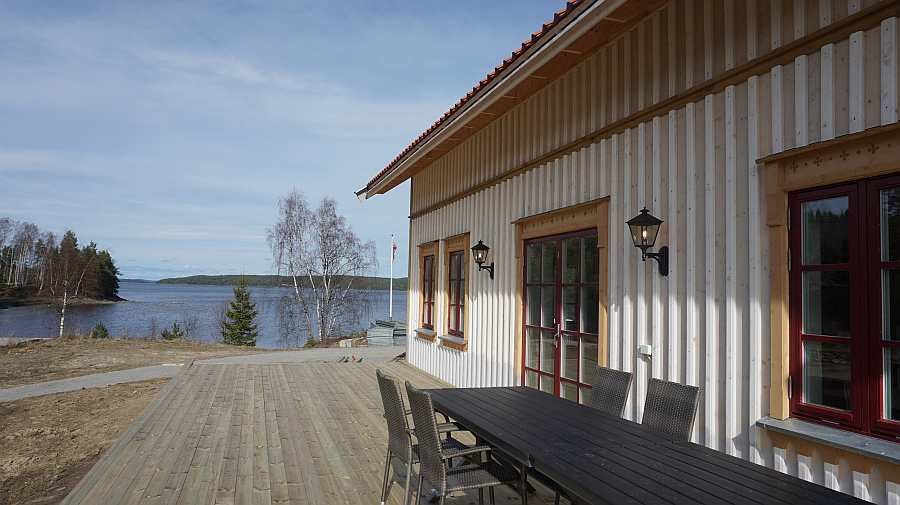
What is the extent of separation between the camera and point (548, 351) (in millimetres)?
5625

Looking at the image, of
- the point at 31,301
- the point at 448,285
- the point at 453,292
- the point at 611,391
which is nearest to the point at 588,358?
the point at 611,391

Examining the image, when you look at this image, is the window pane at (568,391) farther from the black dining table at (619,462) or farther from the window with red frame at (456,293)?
the window with red frame at (456,293)

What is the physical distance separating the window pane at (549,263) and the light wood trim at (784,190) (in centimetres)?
257

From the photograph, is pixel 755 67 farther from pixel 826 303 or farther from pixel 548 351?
pixel 548 351

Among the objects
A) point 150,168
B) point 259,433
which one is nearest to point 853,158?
point 259,433

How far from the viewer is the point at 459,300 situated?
8367mm

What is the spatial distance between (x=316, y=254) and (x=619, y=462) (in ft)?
72.7

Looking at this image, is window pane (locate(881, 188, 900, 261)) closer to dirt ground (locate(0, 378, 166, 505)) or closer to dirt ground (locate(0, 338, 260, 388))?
dirt ground (locate(0, 378, 166, 505))

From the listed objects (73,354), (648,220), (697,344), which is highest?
(648,220)

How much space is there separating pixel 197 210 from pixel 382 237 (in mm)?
17260

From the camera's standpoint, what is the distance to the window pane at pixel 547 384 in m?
5.52

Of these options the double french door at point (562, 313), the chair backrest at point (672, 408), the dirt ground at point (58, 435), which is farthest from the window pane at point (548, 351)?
the dirt ground at point (58, 435)

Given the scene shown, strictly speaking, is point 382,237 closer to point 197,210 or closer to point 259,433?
point 197,210

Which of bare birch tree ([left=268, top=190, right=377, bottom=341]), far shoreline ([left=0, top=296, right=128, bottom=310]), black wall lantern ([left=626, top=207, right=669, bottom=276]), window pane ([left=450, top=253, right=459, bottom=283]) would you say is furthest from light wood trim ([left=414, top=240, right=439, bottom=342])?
→ far shoreline ([left=0, top=296, right=128, bottom=310])
